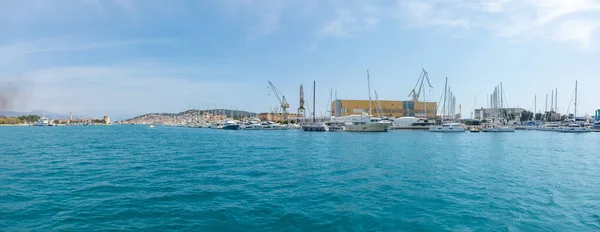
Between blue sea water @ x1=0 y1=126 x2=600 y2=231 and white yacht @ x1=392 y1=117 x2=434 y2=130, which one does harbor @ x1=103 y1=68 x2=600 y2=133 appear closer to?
white yacht @ x1=392 y1=117 x2=434 y2=130

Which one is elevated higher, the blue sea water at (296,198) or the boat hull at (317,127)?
the boat hull at (317,127)

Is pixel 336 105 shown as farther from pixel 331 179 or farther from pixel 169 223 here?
pixel 169 223

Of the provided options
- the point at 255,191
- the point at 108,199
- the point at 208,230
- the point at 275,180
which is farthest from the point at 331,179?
the point at 108,199

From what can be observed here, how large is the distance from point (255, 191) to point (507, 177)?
41.8ft

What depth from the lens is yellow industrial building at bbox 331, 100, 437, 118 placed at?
358 ft

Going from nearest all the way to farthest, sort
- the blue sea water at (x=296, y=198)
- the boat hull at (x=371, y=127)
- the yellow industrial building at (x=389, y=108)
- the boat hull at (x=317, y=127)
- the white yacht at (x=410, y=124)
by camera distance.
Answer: the blue sea water at (x=296, y=198) < the boat hull at (x=371, y=127) < the boat hull at (x=317, y=127) < the white yacht at (x=410, y=124) < the yellow industrial building at (x=389, y=108)

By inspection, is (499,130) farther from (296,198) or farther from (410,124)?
(296,198)

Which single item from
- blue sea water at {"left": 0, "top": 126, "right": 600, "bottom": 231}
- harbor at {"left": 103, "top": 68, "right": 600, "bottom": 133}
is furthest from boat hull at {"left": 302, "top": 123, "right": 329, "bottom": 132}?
blue sea water at {"left": 0, "top": 126, "right": 600, "bottom": 231}

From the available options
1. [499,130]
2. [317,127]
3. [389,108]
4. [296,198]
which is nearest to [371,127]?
[317,127]

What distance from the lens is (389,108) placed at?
113 m

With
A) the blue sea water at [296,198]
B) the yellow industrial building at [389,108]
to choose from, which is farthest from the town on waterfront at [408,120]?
the blue sea water at [296,198]

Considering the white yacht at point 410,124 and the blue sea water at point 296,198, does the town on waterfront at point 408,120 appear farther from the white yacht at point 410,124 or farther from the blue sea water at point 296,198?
the blue sea water at point 296,198

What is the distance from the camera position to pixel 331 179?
15188 millimetres

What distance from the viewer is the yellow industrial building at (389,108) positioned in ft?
358
